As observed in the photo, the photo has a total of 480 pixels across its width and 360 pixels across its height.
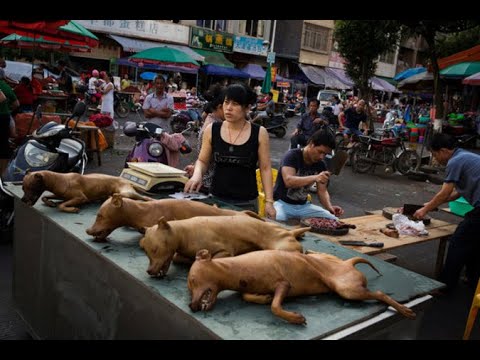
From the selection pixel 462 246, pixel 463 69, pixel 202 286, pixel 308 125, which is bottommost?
pixel 462 246

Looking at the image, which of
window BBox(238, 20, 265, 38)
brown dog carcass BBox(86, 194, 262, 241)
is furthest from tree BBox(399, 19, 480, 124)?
window BBox(238, 20, 265, 38)

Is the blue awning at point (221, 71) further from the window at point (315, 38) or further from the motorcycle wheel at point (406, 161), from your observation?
the motorcycle wheel at point (406, 161)

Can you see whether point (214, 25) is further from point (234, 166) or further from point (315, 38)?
point (234, 166)

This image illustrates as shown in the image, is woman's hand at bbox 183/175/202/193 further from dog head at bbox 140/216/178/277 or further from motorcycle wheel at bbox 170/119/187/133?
motorcycle wheel at bbox 170/119/187/133

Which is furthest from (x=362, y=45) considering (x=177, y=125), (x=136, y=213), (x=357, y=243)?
(x=136, y=213)

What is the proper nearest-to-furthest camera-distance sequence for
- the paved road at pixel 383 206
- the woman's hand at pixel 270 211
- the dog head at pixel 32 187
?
the dog head at pixel 32 187 < the woman's hand at pixel 270 211 < the paved road at pixel 383 206

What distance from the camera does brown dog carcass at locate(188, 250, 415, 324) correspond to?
4.98ft

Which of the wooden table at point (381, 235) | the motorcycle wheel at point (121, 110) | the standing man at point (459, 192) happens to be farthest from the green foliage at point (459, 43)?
the standing man at point (459, 192)

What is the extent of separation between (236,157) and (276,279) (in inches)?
60.4

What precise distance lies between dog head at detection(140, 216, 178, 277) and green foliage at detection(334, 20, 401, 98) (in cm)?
1280

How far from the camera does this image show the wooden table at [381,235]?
341 centimetres

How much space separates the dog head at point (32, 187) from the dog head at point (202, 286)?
1.24 m

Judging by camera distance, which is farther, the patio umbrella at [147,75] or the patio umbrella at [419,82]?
the patio umbrella at [147,75]

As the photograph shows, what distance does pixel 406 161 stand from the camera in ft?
36.1
